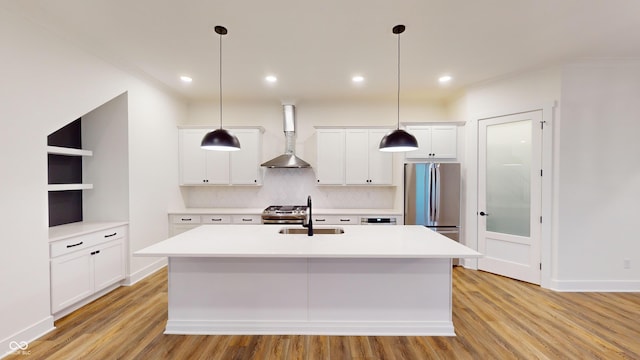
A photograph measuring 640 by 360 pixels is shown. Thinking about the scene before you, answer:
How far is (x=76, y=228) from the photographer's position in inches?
121

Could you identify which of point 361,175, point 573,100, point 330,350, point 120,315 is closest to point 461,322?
point 330,350

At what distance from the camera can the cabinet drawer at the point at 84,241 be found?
2.63 m

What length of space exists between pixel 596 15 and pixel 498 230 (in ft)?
8.91

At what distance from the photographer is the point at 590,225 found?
334 cm

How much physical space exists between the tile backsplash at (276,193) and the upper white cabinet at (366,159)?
491mm

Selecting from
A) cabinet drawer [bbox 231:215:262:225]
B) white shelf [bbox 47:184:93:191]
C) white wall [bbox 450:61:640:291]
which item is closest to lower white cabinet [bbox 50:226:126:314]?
white shelf [bbox 47:184:93:191]

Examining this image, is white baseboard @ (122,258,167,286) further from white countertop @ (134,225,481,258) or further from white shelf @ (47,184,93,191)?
white countertop @ (134,225,481,258)

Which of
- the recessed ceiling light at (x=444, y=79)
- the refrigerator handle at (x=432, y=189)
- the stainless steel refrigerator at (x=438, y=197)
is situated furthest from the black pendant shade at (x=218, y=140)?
the recessed ceiling light at (x=444, y=79)

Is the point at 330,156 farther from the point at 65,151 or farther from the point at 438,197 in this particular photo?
the point at 65,151

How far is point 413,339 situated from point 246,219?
3.10 meters

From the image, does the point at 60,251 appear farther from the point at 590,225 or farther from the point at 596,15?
the point at 590,225

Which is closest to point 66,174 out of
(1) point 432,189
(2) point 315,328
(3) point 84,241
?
(3) point 84,241

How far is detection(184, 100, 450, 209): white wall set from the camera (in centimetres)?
505

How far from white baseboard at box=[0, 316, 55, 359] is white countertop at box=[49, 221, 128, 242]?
2.49ft
